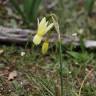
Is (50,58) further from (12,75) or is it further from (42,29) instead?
(42,29)

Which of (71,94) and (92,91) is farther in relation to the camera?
(92,91)

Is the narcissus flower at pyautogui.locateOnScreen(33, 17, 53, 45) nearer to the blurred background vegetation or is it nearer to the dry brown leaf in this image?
the blurred background vegetation

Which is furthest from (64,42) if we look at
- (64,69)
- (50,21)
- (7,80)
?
(50,21)

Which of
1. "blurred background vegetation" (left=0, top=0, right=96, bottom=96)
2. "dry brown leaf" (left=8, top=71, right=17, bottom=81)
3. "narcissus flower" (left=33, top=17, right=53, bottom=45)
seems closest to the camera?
"narcissus flower" (left=33, top=17, right=53, bottom=45)

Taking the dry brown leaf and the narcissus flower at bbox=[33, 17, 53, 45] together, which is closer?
the narcissus flower at bbox=[33, 17, 53, 45]

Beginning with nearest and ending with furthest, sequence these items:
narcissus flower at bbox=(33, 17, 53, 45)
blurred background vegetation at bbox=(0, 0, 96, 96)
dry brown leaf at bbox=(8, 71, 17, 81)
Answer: narcissus flower at bbox=(33, 17, 53, 45)
blurred background vegetation at bbox=(0, 0, 96, 96)
dry brown leaf at bbox=(8, 71, 17, 81)

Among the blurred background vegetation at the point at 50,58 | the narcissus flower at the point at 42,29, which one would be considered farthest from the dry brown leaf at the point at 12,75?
the narcissus flower at the point at 42,29

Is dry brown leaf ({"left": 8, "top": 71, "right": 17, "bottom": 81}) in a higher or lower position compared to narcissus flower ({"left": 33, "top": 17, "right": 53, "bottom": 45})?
lower

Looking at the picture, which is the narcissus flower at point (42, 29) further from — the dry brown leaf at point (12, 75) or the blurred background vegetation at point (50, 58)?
the dry brown leaf at point (12, 75)

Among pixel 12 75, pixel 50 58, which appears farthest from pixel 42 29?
pixel 50 58

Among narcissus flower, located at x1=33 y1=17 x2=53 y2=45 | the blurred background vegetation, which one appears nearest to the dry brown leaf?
the blurred background vegetation

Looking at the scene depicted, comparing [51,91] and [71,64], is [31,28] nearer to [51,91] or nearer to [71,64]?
[71,64]
